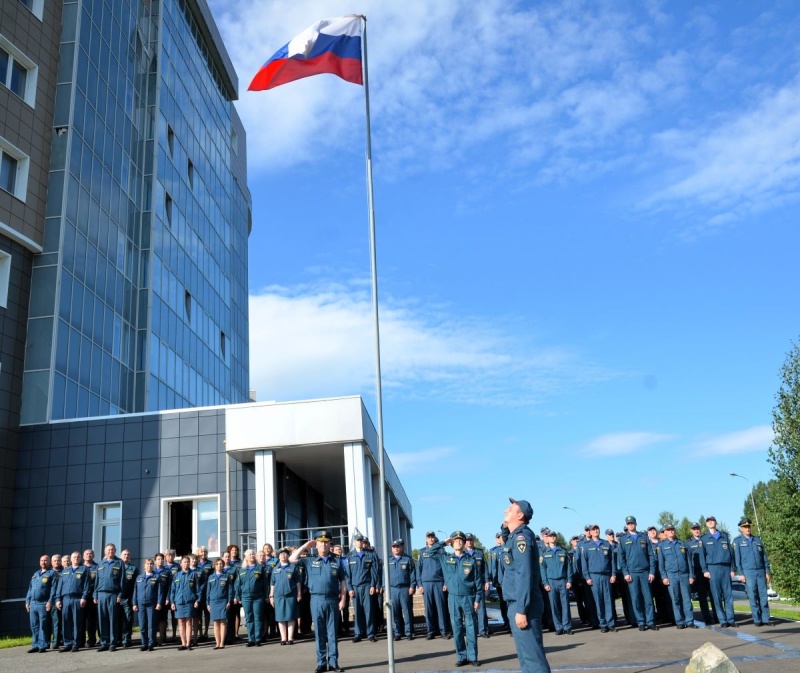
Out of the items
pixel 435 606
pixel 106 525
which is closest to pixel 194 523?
pixel 106 525

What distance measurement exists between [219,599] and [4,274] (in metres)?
15.2

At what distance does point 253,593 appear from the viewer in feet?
48.6

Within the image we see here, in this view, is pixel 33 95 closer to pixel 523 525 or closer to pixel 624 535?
pixel 624 535

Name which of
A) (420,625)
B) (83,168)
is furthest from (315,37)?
(83,168)

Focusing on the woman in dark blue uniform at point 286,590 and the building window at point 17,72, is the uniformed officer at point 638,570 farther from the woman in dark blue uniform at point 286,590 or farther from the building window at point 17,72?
the building window at point 17,72

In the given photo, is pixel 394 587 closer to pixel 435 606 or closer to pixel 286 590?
pixel 435 606

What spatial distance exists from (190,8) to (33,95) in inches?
813

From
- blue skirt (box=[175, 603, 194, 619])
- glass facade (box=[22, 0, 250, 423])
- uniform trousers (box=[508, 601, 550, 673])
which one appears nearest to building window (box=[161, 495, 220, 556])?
glass facade (box=[22, 0, 250, 423])

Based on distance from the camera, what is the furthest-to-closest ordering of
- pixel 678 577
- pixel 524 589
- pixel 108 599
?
1. pixel 108 599
2. pixel 678 577
3. pixel 524 589

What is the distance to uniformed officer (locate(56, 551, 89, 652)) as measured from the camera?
1606cm

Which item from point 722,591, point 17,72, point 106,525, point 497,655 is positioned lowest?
point 497,655

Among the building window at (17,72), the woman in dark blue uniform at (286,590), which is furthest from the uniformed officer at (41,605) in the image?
the building window at (17,72)

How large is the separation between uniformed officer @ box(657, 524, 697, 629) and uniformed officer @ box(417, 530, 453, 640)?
410 cm

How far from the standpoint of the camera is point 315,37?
40.2 ft
